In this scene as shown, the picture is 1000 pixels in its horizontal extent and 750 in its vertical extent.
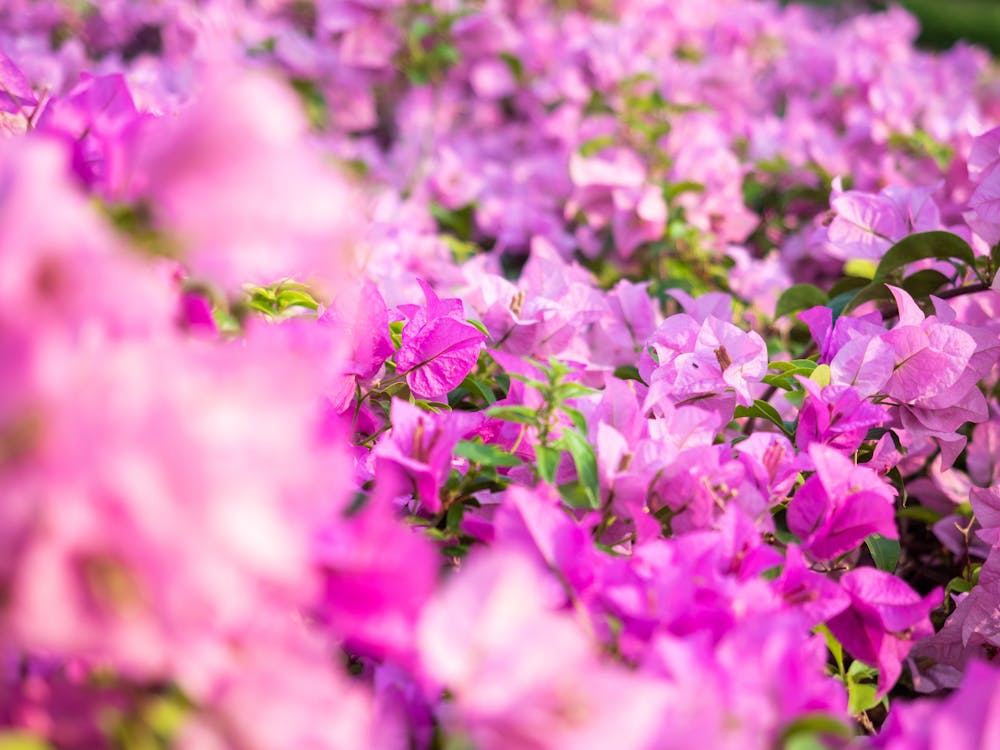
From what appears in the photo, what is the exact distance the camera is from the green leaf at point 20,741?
38 centimetres

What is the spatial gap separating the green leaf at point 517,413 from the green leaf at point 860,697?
0.38 m

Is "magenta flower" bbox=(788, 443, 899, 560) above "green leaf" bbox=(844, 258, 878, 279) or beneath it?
above

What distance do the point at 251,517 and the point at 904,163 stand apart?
69.7 inches

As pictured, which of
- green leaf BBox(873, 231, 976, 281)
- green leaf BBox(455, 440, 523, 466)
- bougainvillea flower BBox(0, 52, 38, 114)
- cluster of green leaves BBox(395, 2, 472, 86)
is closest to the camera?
green leaf BBox(455, 440, 523, 466)

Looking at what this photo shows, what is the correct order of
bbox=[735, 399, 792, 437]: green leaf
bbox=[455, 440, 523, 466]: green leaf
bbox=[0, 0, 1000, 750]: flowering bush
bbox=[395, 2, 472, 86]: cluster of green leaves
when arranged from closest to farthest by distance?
bbox=[0, 0, 1000, 750]: flowering bush
bbox=[455, 440, 523, 466]: green leaf
bbox=[735, 399, 792, 437]: green leaf
bbox=[395, 2, 472, 86]: cluster of green leaves

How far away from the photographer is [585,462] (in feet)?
2.30

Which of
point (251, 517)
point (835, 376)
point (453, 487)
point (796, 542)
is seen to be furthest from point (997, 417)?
point (251, 517)

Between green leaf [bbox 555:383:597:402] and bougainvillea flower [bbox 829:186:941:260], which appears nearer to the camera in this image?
green leaf [bbox 555:383:597:402]

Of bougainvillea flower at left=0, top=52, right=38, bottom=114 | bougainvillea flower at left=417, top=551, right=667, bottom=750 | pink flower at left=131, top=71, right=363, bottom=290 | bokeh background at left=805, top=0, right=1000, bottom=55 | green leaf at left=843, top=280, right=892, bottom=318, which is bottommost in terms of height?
bokeh background at left=805, top=0, right=1000, bottom=55

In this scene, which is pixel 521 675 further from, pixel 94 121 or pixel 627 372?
pixel 627 372

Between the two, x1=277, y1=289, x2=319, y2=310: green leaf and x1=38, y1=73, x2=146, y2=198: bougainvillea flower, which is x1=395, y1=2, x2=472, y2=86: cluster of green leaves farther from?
x1=38, y1=73, x2=146, y2=198: bougainvillea flower

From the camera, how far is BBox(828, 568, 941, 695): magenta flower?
0.69 m

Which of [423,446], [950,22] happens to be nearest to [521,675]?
[423,446]

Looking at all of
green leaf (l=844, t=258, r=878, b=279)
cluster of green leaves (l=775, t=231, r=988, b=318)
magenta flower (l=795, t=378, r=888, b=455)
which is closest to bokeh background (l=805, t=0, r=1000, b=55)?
green leaf (l=844, t=258, r=878, b=279)
